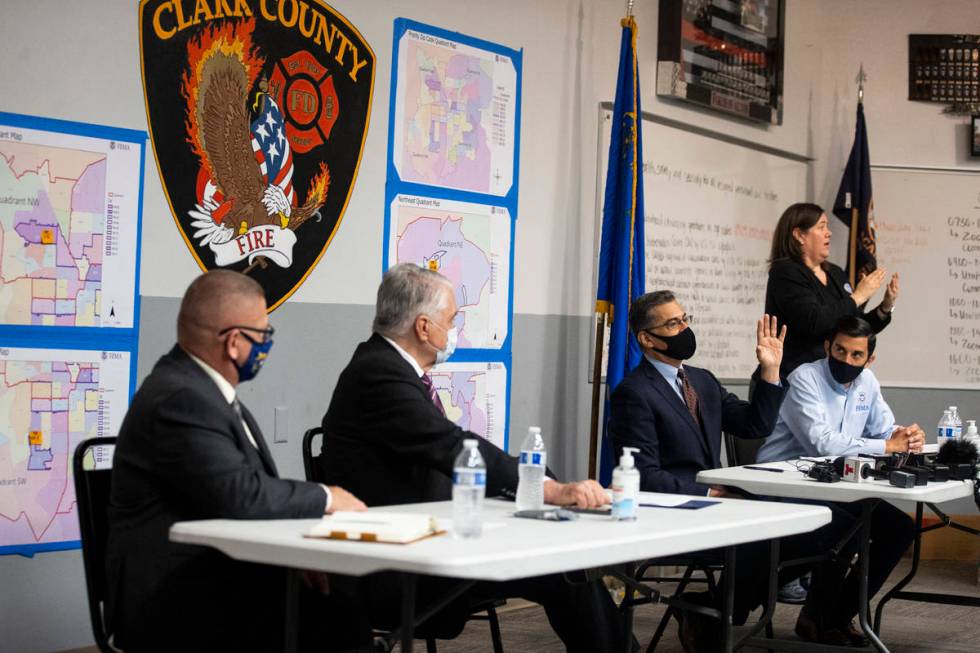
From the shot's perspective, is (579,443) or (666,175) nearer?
(579,443)

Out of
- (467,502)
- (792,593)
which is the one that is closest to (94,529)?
(467,502)

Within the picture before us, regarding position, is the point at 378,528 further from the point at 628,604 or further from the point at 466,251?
the point at 466,251

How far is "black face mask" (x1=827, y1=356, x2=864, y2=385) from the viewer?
4625mm

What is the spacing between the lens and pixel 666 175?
6254mm

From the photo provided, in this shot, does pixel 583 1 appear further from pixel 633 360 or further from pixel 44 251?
pixel 44 251

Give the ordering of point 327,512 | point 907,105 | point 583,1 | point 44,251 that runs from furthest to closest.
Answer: point 907,105 → point 583,1 → point 44,251 → point 327,512

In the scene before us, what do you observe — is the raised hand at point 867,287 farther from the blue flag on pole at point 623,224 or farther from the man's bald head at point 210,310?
the man's bald head at point 210,310

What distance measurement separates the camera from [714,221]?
6609mm

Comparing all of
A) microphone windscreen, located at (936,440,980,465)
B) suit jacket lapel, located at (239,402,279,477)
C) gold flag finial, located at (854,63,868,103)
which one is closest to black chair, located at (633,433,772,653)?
microphone windscreen, located at (936,440,980,465)

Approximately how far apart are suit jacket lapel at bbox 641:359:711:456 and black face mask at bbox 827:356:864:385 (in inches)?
33.4

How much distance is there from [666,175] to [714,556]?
2768 mm

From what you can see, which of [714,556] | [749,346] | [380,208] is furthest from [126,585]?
[749,346]

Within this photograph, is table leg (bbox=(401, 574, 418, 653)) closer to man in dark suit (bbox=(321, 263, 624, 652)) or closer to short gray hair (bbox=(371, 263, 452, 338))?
man in dark suit (bbox=(321, 263, 624, 652))

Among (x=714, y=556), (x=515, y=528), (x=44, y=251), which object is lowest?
(x=714, y=556)
